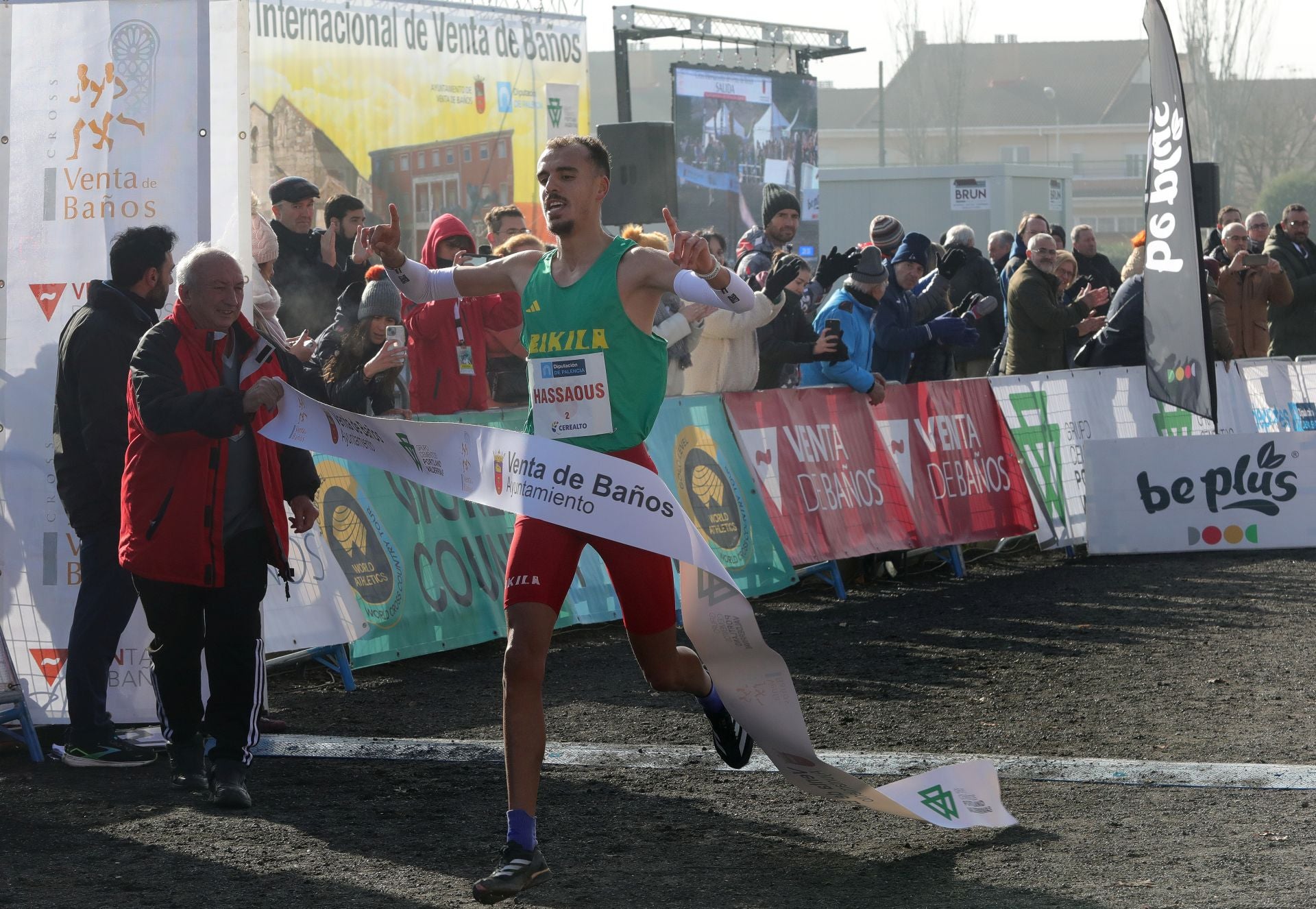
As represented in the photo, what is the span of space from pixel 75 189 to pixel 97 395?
1022 millimetres

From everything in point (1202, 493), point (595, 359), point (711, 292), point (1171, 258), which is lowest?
point (1202, 493)

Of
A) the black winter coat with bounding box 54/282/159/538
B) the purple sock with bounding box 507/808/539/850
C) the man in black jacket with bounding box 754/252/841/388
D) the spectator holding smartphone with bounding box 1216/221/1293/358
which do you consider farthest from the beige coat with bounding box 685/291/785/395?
the spectator holding smartphone with bounding box 1216/221/1293/358

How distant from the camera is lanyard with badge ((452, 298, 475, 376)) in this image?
9945mm

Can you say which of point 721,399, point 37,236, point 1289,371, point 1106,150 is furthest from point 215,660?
point 1106,150

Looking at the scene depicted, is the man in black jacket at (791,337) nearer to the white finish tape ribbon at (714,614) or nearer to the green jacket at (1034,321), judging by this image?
the green jacket at (1034,321)

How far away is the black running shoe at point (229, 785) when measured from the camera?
239 inches

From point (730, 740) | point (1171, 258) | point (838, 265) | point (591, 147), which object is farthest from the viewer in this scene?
point (1171, 258)

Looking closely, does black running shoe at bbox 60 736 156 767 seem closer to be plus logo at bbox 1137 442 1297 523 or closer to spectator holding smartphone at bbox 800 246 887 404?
spectator holding smartphone at bbox 800 246 887 404

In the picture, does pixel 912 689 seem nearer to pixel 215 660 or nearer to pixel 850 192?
pixel 215 660

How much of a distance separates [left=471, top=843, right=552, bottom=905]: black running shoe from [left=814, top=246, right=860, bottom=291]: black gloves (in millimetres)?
6789

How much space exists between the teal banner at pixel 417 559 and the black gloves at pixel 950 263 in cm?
401

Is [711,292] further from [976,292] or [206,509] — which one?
[976,292]

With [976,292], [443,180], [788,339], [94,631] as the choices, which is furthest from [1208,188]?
[94,631]

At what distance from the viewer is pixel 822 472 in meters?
11.2
